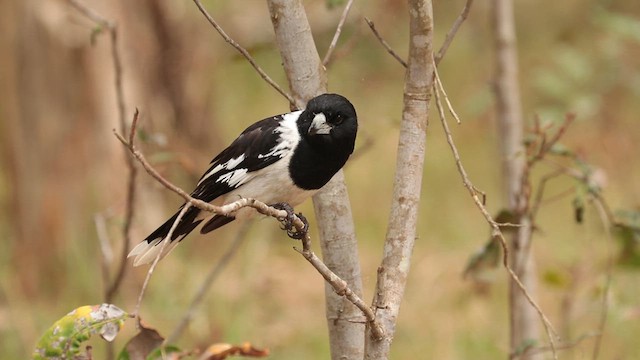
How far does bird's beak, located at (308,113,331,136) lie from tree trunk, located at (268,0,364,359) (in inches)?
7.8

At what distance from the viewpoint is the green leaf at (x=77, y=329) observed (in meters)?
2.01

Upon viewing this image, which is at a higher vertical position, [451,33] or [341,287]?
[451,33]

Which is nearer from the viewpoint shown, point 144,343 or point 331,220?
point 144,343

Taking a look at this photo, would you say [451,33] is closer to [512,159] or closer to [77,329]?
[512,159]

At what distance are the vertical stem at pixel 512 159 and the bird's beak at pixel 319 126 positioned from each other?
896 mm

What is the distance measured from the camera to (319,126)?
263cm

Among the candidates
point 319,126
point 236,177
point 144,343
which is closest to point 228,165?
point 236,177

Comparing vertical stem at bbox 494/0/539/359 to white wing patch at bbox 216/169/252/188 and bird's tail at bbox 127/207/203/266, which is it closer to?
white wing patch at bbox 216/169/252/188

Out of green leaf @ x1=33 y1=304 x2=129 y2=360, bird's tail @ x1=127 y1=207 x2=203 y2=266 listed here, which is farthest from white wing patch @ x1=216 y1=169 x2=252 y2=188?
green leaf @ x1=33 y1=304 x2=129 y2=360

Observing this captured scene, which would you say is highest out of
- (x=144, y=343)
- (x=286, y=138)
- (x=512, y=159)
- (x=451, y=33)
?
(x=451, y=33)

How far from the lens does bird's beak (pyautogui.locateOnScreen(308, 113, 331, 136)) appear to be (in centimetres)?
260

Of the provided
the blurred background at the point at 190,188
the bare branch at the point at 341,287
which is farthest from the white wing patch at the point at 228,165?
the bare branch at the point at 341,287

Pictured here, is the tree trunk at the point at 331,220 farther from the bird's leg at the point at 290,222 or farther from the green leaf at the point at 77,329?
the green leaf at the point at 77,329

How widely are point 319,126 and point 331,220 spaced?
378mm
